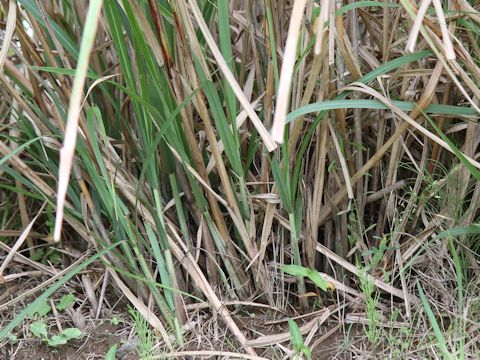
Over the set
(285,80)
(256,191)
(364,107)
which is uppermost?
(285,80)

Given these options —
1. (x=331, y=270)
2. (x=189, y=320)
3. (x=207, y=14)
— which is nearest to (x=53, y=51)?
(x=207, y=14)

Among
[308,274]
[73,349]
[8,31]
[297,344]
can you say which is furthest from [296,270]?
[8,31]

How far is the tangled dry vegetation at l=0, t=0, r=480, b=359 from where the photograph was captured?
49.3 inches

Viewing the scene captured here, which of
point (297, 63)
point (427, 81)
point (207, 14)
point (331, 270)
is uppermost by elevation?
point (207, 14)

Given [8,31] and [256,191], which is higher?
[8,31]

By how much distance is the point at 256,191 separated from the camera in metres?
1.42

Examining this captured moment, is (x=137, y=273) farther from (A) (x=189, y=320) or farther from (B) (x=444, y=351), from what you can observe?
(B) (x=444, y=351)

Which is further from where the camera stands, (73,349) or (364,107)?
(73,349)

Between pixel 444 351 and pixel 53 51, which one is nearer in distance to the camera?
pixel 444 351

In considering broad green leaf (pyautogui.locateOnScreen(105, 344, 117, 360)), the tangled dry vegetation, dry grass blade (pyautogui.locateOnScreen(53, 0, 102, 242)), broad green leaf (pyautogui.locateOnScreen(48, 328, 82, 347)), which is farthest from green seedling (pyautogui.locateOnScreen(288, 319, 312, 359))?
dry grass blade (pyautogui.locateOnScreen(53, 0, 102, 242))

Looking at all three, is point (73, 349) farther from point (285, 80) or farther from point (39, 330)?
point (285, 80)

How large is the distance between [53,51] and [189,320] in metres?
0.66

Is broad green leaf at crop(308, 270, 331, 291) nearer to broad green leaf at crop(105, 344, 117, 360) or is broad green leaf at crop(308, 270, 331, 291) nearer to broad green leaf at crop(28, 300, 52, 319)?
broad green leaf at crop(105, 344, 117, 360)

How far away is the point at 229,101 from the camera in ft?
4.14
